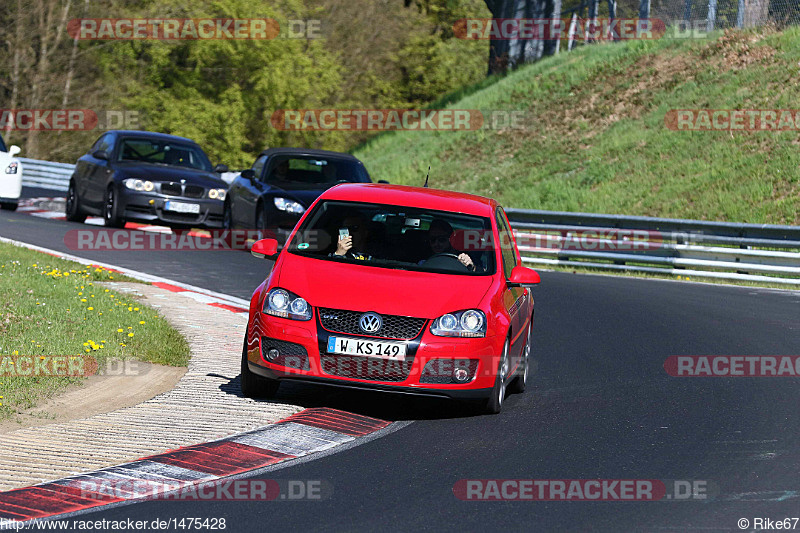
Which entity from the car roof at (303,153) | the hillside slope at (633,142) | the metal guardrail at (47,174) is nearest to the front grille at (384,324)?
the car roof at (303,153)

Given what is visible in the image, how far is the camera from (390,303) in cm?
823

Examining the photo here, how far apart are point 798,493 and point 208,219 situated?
1611 cm

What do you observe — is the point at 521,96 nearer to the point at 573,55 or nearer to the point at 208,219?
the point at 573,55

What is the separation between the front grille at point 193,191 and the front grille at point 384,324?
13506 millimetres

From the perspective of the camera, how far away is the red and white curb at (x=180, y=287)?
13.7 metres

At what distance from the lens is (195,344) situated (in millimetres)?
10938

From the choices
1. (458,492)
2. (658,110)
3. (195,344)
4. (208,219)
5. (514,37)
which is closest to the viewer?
(458,492)

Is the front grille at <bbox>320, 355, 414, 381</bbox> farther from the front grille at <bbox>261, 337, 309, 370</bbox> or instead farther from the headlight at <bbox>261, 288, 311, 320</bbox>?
the headlight at <bbox>261, 288, 311, 320</bbox>

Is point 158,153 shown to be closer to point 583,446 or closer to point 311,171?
point 311,171

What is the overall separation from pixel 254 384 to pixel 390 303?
124cm

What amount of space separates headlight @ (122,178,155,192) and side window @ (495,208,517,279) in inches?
471

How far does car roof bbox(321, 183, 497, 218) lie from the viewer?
9547mm

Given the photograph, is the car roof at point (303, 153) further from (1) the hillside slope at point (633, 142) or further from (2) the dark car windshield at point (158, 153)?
(1) the hillside slope at point (633, 142)

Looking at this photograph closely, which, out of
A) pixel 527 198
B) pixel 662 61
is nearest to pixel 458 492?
pixel 527 198
